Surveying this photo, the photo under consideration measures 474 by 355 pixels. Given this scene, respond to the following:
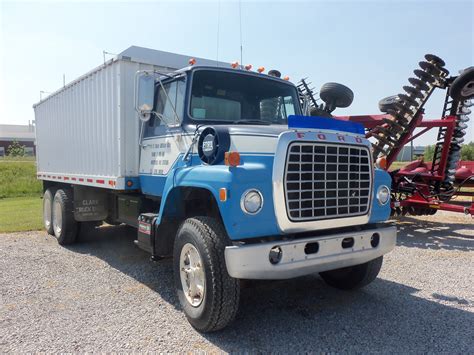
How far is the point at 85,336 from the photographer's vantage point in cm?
364

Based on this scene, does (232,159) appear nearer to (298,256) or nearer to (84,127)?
(298,256)

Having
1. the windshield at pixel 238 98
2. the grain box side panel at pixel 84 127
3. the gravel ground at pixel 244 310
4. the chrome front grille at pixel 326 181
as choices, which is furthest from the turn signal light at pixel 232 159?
the grain box side panel at pixel 84 127

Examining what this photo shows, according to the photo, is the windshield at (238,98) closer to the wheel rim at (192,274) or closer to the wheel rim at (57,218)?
the wheel rim at (192,274)

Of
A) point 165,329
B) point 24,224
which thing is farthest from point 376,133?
point 24,224

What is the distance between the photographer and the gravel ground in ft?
11.5

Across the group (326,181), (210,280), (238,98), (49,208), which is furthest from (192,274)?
(49,208)

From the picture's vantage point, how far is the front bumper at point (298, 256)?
3223 mm

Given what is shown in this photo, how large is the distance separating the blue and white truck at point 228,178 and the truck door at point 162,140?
0.02 meters

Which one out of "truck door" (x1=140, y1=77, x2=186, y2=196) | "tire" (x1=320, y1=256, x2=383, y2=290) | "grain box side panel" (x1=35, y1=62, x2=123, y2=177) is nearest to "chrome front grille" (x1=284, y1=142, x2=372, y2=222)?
"tire" (x1=320, y1=256, x2=383, y2=290)

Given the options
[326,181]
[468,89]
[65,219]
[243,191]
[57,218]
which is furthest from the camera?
[468,89]

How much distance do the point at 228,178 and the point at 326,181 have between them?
965 mm

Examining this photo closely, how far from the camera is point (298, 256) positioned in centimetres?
343

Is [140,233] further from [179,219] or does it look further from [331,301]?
[331,301]

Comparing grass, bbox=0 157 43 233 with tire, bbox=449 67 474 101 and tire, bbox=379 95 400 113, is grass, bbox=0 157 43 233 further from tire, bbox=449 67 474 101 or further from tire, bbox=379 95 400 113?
tire, bbox=449 67 474 101
